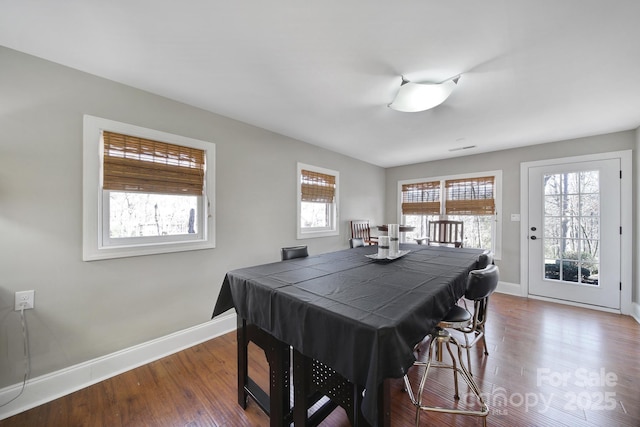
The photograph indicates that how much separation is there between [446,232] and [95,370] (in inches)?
185

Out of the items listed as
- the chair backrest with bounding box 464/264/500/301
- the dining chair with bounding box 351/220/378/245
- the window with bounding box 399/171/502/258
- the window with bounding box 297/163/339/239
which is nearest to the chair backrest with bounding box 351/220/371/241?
the dining chair with bounding box 351/220/378/245

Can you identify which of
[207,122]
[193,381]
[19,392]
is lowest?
[193,381]

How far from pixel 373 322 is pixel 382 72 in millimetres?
1763

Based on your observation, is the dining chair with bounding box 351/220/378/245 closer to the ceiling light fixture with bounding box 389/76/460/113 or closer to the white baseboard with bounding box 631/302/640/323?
the ceiling light fixture with bounding box 389/76/460/113

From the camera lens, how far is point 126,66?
1708 mm

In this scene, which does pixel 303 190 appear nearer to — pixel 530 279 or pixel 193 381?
pixel 193 381

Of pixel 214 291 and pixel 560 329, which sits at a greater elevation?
pixel 214 291

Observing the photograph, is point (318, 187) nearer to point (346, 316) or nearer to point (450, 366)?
point (450, 366)

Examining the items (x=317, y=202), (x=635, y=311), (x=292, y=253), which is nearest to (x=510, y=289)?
(x=635, y=311)

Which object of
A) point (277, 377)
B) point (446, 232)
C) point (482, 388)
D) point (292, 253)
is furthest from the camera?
point (446, 232)

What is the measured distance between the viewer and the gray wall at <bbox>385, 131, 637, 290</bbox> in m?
3.08

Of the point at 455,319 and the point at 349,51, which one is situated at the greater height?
the point at 349,51

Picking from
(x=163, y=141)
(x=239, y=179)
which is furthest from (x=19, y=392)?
(x=239, y=179)

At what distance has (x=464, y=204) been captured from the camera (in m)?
4.23
